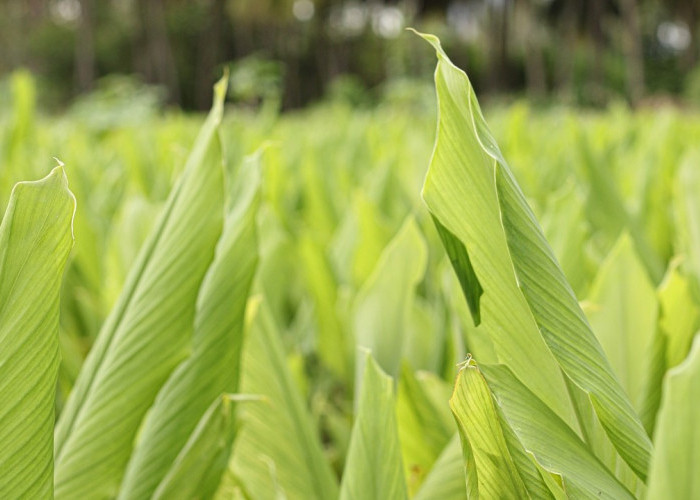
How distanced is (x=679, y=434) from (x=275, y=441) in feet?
1.17

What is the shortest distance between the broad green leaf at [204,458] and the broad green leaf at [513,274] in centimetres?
20

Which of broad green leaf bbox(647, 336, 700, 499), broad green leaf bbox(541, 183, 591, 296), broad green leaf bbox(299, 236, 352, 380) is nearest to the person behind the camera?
broad green leaf bbox(647, 336, 700, 499)

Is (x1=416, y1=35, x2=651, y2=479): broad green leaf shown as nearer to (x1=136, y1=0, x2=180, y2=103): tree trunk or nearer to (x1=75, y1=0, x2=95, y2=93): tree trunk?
(x1=75, y1=0, x2=95, y2=93): tree trunk

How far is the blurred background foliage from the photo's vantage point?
24.0 metres

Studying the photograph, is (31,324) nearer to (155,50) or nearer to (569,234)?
(569,234)

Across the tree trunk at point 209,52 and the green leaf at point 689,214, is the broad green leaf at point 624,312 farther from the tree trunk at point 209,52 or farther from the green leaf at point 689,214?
the tree trunk at point 209,52

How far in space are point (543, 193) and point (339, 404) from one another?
701 mm

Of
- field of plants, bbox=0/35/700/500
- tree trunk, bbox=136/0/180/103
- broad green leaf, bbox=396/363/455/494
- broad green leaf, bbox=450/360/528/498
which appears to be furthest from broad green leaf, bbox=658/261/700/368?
tree trunk, bbox=136/0/180/103

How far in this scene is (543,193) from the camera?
4.69 ft

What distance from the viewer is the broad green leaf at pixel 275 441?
1.85ft

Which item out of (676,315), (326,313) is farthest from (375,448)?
(326,313)

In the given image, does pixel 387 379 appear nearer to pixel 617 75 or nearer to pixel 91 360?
pixel 91 360

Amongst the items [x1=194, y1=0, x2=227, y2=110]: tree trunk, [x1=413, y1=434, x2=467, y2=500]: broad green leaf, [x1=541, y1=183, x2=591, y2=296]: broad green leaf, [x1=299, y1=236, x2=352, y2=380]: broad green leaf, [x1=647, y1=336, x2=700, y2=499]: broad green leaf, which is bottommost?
[x1=194, y1=0, x2=227, y2=110]: tree trunk

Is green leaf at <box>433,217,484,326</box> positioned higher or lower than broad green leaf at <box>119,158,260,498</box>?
higher
